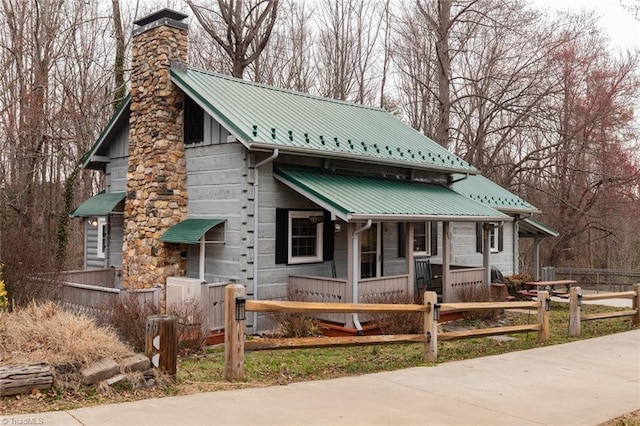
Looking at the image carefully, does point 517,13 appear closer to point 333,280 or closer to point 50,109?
point 333,280

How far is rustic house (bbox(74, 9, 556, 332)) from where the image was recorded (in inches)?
480

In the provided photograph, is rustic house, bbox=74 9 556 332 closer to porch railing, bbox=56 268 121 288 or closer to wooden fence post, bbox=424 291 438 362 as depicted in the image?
porch railing, bbox=56 268 121 288

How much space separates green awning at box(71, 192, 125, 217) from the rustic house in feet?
0.19

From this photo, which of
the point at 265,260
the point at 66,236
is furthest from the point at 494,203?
the point at 66,236

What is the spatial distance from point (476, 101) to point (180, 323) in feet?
79.7

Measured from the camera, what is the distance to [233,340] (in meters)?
6.88

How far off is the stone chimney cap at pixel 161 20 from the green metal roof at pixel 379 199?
185 inches

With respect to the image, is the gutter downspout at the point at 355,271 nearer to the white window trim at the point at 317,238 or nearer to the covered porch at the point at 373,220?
the covered porch at the point at 373,220

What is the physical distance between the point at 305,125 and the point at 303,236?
2.84 meters

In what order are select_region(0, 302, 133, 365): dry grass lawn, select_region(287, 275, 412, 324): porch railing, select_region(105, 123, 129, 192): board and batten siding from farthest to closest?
select_region(105, 123, 129, 192): board and batten siding < select_region(287, 275, 412, 324): porch railing < select_region(0, 302, 133, 365): dry grass lawn

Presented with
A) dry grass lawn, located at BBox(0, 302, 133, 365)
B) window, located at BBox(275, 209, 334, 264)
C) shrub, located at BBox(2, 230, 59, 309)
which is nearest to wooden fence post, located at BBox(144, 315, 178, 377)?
dry grass lawn, located at BBox(0, 302, 133, 365)

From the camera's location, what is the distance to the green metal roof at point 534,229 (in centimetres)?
2222

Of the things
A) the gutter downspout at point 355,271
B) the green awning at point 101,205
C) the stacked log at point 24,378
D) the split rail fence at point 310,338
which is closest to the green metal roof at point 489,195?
the gutter downspout at point 355,271

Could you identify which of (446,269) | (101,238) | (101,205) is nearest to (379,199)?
(446,269)
